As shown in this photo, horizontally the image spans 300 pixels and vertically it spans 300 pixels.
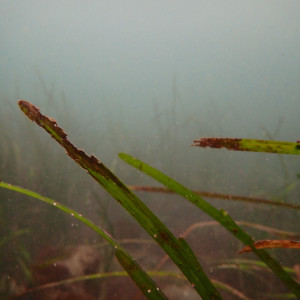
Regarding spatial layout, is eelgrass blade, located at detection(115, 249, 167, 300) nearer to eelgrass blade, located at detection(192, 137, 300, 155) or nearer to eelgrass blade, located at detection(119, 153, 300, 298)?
eelgrass blade, located at detection(119, 153, 300, 298)

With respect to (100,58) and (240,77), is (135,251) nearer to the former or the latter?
(240,77)

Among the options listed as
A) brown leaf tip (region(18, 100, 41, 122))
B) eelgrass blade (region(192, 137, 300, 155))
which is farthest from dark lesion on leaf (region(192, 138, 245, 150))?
brown leaf tip (region(18, 100, 41, 122))

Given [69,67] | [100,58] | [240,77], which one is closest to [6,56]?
[69,67]

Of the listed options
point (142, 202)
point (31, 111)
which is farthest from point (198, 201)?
point (31, 111)

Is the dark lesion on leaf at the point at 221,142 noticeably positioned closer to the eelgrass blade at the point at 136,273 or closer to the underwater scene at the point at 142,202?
the underwater scene at the point at 142,202

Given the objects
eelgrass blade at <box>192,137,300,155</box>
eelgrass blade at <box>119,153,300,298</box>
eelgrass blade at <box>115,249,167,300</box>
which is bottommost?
eelgrass blade at <box>115,249,167,300</box>
